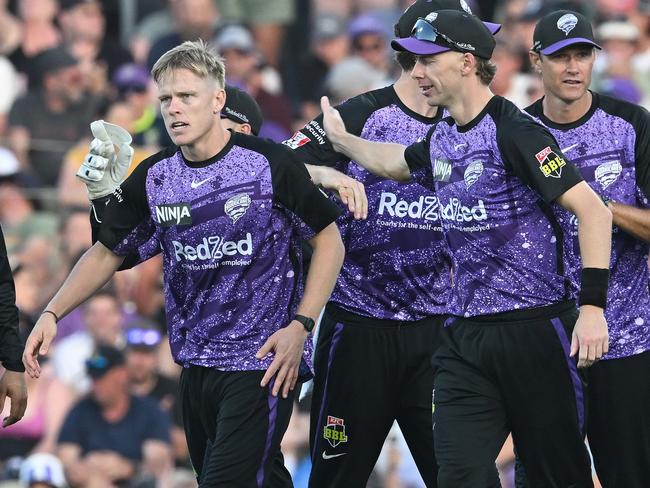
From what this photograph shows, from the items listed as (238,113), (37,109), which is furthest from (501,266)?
(37,109)

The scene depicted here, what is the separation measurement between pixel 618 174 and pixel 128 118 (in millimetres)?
6779

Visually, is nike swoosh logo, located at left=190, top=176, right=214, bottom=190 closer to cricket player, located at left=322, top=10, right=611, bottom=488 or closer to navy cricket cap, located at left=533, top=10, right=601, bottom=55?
cricket player, located at left=322, top=10, right=611, bottom=488

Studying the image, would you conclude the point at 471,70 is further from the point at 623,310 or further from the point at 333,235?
the point at 623,310

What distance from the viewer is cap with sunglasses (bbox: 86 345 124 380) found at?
10734mm

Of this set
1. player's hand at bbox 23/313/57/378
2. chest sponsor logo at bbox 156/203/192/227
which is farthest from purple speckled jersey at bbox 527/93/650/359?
player's hand at bbox 23/313/57/378

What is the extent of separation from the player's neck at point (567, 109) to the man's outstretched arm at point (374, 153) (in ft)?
2.44

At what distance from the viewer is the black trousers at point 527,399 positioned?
265 inches

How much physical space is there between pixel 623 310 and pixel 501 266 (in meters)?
0.88

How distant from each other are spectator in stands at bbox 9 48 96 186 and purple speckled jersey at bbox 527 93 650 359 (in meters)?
6.60

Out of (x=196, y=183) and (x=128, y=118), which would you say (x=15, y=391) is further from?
(x=128, y=118)

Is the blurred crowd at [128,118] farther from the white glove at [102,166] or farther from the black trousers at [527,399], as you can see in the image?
the black trousers at [527,399]

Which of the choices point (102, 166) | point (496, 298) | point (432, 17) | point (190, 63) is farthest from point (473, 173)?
point (102, 166)

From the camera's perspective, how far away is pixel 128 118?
13297mm

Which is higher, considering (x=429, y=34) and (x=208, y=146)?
(x=429, y=34)
